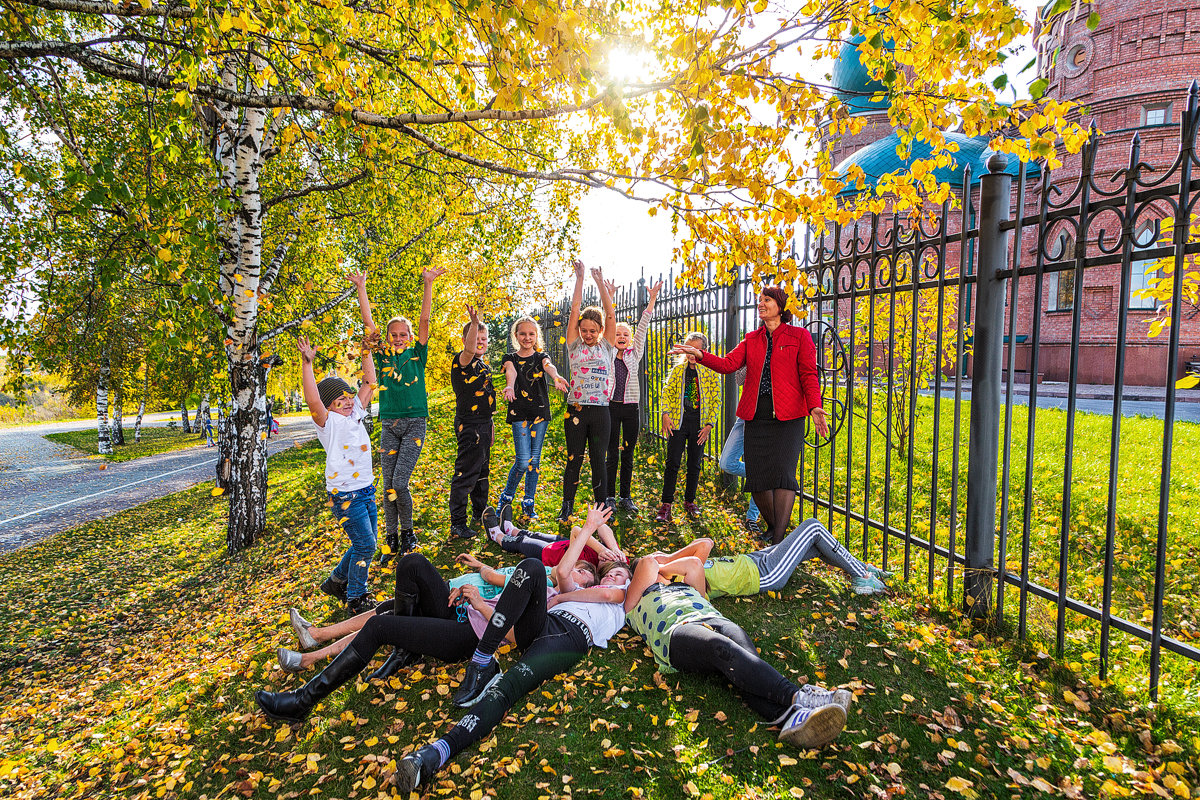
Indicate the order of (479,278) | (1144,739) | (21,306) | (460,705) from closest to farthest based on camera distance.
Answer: (1144,739), (460,705), (21,306), (479,278)

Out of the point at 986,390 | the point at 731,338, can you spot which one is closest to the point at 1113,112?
the point at 731,338

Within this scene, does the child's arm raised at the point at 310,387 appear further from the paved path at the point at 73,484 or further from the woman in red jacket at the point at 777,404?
the paved path at the point at 73,484

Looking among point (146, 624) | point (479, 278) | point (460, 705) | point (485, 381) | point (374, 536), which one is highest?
point (479, 278)

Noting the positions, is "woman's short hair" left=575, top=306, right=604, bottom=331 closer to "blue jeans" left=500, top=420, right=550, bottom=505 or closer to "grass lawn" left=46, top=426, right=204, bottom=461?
"blue jeans" left=500, top=420, right=550, bottom=505

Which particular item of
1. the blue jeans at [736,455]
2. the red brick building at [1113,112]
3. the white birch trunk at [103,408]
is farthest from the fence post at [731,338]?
the white birch trunk at [103,408]

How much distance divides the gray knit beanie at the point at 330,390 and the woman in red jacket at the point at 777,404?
3239 millimetres

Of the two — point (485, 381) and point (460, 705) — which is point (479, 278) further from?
point (460, 705)

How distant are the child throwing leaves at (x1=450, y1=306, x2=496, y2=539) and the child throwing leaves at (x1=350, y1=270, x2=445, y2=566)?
1.18ft

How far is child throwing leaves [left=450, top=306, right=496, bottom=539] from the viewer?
5.38 metres

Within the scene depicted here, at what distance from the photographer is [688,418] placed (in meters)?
6.12

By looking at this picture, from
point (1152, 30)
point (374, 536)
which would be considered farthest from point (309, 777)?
point (1152, 30)

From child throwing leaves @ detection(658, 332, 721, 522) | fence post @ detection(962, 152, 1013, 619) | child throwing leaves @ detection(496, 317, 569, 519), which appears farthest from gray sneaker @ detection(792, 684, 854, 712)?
child throwing leaves @ detection(496, 317, 569, 519)

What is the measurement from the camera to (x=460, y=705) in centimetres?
318

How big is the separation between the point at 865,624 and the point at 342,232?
34.4 feet
